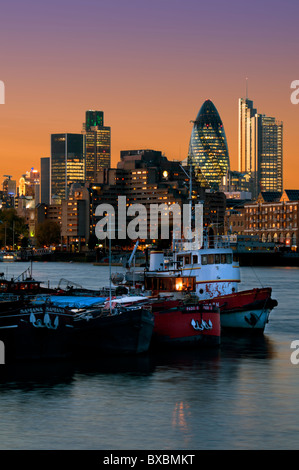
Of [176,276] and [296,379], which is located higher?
[176,276]

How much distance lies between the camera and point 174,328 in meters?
42.4

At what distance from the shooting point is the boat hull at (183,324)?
138 feet

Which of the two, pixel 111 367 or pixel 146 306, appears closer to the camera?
pixel 111 367

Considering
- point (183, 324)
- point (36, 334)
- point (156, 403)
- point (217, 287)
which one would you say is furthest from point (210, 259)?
point (156, 403)

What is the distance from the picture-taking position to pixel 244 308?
5103 centimetres

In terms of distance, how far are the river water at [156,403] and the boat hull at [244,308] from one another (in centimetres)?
727

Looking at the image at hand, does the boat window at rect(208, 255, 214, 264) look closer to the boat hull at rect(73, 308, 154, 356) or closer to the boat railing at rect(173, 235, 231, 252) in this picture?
the boat railing at rect(173, 235, 231, 252)

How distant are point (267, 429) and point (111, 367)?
12187mm

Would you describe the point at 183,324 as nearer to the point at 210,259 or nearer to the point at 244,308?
the point at 244,308

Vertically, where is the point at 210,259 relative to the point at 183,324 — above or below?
above

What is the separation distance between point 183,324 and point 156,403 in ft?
39.0
